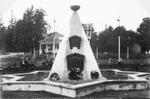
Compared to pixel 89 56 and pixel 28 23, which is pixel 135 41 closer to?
pixel 28 23

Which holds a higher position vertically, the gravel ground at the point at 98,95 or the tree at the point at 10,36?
the tree at the point at 10,36

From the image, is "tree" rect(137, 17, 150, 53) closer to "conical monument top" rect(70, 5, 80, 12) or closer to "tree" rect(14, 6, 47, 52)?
"tree" rect(14, 6, 47, 52)

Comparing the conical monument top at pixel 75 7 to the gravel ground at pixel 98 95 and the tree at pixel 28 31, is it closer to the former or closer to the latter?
the gravel ground at pixel 98 95

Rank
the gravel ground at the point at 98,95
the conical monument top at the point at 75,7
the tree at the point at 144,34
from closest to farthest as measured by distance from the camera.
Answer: the gravel ground at the point at 98,95, the conical monument top at the point at 75,7, the tree at the point at 144,34

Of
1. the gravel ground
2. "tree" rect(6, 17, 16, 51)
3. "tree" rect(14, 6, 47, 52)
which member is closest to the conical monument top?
the gravel ground

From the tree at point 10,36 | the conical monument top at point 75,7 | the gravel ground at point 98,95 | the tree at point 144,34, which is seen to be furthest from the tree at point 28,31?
the gravel ground at point 98,95

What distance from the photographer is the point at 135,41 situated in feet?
162

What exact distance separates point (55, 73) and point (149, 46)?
118ft

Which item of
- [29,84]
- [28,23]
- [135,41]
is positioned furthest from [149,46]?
[29,84]

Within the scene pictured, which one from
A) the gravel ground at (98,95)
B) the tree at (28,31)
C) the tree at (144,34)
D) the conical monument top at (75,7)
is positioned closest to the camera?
the gravel ground at (98,95)

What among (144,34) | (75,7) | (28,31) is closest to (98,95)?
(75,7)

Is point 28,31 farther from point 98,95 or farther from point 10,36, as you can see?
point 98,95

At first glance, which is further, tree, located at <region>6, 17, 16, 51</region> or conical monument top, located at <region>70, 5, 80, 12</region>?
tree, located at <region>6, 17, 16, 51</region>

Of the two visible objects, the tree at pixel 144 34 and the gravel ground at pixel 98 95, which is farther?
the tree at pixel 144 34
